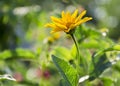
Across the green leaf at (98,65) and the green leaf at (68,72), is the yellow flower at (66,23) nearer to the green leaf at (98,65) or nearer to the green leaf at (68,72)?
the green leaf at (68,72)

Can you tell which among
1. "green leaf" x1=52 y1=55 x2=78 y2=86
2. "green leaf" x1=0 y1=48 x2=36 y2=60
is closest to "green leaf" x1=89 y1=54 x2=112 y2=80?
"green leaf" x1=52 y1=55 x2=78 y2=86

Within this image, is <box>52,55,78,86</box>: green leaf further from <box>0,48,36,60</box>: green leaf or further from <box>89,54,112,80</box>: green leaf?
Answer: <box>0,48,36,60</box>: green leaf

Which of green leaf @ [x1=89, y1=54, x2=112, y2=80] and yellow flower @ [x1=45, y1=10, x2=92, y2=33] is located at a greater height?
yellow flower @ [x1=45, y1=10, x2=92, y2=33]

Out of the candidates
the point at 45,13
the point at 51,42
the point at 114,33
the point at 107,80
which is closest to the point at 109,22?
the point at 114,33

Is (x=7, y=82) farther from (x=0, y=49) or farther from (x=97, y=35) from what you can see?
(x=0, y=49)

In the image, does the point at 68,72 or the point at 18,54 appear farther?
the point at 18,54

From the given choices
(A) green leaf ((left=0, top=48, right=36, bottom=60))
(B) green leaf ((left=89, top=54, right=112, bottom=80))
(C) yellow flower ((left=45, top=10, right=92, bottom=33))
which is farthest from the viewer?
(A) green leaf ((left=0, top=48, right=36, bottom=60))

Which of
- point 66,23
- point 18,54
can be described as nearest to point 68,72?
point 66,23

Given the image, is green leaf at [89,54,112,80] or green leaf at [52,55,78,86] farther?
green leaf at [89,54,112,80]

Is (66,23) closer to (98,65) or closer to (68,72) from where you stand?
Answer: (68,72)
